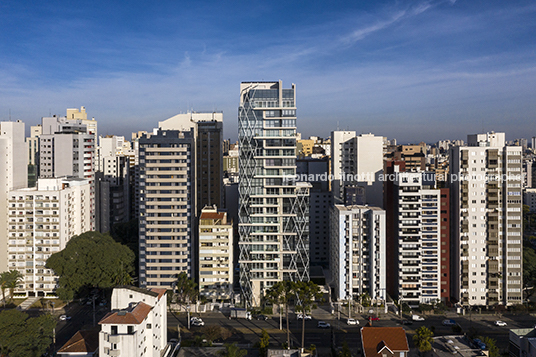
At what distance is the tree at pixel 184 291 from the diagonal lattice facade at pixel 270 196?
22.4ft

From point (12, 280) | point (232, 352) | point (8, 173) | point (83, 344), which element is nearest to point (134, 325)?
point (83, 344)

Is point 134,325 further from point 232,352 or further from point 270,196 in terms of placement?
point 270,196

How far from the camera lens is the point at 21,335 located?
43.9 metres

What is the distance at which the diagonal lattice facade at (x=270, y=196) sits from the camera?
212 ft

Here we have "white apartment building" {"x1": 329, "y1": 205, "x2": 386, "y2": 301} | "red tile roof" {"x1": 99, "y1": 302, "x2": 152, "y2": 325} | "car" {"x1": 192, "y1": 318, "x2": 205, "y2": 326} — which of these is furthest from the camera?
"white apartment building" {"x1": 329, "y1": 205, "x2": 386, "y2": 301}

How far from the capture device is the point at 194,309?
63219mm

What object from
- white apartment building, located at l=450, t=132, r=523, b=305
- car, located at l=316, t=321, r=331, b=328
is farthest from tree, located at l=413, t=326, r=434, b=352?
white apartment building, located at l=450, t=132, r=523, b=305

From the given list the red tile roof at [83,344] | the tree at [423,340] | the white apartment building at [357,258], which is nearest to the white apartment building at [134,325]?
the red tile roof at [83,344]

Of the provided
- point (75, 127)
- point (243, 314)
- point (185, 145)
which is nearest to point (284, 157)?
point (185, 145)

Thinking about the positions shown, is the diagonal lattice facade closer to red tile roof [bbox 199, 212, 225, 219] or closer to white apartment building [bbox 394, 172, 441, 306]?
red tile roof [bbox 199, 212, 225, 219]

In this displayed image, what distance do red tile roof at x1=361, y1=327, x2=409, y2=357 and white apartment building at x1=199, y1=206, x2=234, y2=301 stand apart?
26.6 metres

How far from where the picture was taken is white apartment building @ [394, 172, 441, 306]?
2495 inches

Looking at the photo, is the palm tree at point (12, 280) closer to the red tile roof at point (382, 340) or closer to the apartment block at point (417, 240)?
the red tile roof at point (382, 340)

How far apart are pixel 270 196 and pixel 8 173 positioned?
40.3 metres
